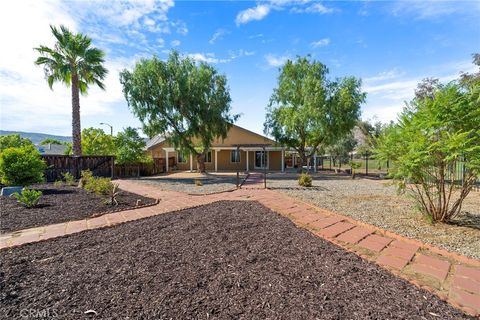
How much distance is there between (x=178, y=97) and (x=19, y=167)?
952 cm

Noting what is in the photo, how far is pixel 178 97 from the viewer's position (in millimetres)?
15742

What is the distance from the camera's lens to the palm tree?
14.1 m

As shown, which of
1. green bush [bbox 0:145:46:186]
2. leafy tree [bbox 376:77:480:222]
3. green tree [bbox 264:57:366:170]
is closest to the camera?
leafy tree [bbox 376:77:480:222]

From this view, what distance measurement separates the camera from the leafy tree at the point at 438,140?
386 cm

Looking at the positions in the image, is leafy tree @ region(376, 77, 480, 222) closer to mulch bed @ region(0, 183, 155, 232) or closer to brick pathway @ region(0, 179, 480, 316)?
brick pathway @ region(0, 179, 480, 316)

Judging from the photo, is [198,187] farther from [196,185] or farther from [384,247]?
[384,247]

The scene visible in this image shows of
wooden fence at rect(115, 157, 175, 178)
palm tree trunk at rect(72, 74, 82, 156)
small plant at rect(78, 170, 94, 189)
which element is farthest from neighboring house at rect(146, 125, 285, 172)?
small plant at rect(78, 170, 94, 189)

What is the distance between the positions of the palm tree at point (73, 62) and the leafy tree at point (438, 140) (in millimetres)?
16923

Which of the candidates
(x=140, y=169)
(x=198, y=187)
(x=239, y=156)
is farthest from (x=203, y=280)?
(x=239, y=156)

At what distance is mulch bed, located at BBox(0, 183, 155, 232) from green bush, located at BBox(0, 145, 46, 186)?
1.84m

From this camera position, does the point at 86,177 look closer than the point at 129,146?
Yes

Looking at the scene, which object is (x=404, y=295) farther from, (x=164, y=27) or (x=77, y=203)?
(x=164, y=27)

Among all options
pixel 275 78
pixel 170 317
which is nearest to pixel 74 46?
pixel 275 78

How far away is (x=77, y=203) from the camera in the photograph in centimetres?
632
